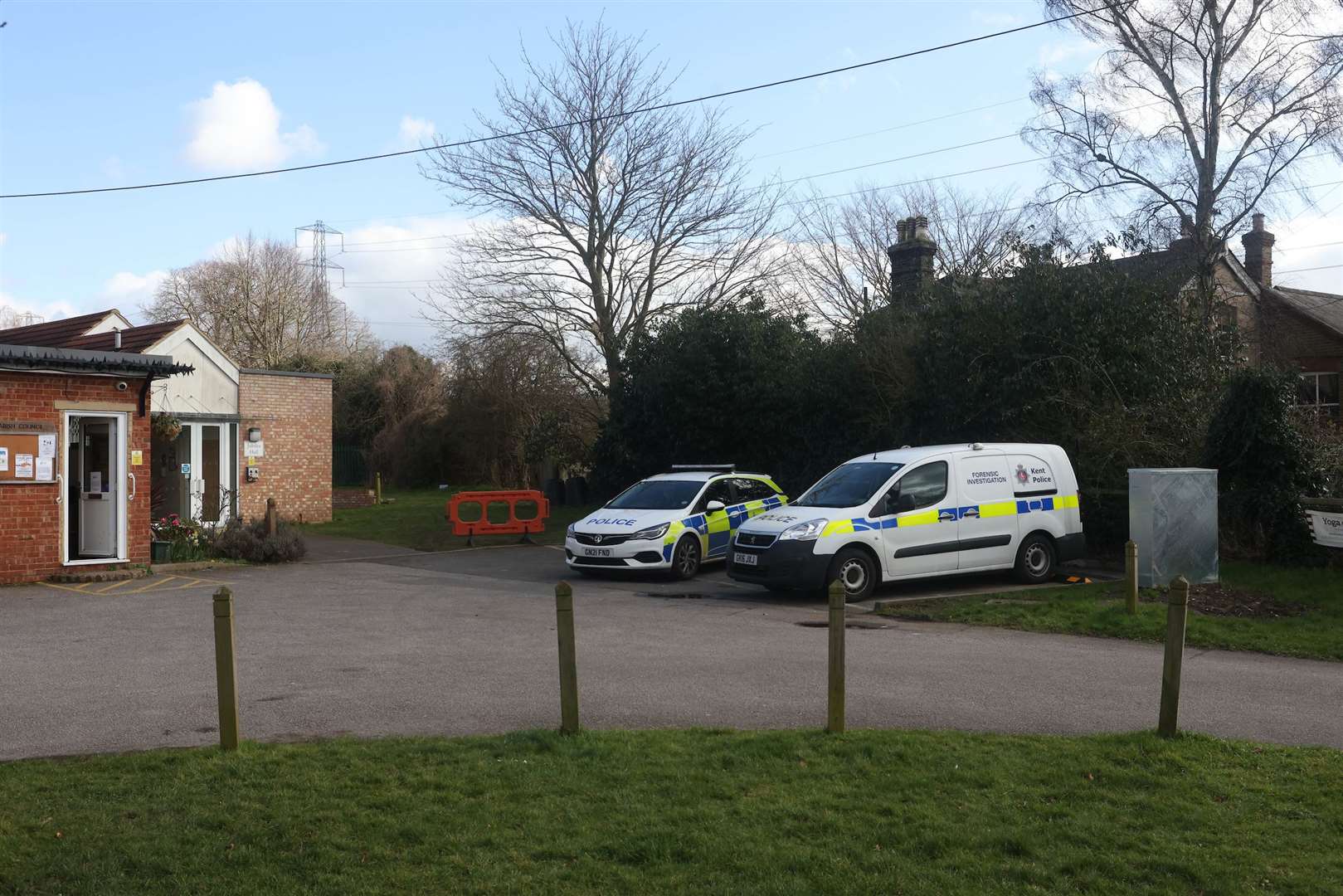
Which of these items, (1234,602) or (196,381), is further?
(196,381)

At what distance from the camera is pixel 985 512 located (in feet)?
48.2

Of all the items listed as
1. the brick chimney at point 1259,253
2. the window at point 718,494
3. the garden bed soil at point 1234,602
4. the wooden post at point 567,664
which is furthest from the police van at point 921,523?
the brick chimney at point 1259,253

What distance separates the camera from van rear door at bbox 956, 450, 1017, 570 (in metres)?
14.6

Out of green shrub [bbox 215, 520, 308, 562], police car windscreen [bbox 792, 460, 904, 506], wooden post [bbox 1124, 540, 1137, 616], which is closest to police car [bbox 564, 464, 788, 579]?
police car windscreen [bbox 792, 460, 904, 506]

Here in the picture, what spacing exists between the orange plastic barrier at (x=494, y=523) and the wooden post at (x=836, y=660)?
15.2m

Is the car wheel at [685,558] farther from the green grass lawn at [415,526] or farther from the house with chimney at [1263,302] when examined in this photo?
the house with chimney at [1263,302]

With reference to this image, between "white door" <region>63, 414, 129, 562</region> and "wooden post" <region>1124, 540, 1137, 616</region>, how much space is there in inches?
546

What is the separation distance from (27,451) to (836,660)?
1352 centimetres

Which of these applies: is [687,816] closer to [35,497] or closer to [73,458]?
[35,497]

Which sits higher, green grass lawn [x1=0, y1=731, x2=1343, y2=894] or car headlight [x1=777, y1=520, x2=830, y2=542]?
car headlight [x1=777, y1=520, x2=830, y2=542]

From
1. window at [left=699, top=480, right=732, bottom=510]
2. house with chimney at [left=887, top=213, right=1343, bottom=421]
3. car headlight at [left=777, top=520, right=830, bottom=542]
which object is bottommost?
car headlight at [left=777, top=520, right=830, bottom=542]

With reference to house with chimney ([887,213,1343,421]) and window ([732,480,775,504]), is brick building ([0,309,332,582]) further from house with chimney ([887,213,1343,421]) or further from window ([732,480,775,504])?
house with chimney ([887,213,1343,421])

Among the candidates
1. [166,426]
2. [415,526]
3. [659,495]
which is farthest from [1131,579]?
[166,426]

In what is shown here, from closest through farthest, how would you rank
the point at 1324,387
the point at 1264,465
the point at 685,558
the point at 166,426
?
1. the point at 1264,465
2. the point at 685,558
3. the point at 166,426
4. the point at 1324,387
